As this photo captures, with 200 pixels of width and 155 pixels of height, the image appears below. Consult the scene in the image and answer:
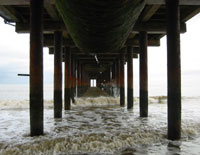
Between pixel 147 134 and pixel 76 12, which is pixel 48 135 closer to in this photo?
pixel 147 134

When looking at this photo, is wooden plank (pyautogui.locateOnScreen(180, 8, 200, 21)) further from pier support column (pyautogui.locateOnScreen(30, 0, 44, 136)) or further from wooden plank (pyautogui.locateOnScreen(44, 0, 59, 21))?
pier support column (pyautogui.locateOnScreen(30, 0, 44, 136))

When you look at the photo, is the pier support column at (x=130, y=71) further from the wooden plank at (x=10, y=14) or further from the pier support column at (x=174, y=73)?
the pier support column at (x=174, y=73)

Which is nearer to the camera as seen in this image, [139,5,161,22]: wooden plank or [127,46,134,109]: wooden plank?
[139,5,161,22]: wooden plank

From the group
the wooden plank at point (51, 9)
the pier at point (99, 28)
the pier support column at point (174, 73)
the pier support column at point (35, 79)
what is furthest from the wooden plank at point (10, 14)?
the pier support column at point (174, 73)

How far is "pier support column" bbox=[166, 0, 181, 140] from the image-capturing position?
16.8ft

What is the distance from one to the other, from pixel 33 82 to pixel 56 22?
3.95m

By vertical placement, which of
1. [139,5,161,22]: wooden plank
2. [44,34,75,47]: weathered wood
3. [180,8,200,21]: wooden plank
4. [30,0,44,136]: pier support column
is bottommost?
[30,0,44,136]: pier support column

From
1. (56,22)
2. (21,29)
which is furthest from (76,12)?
(21,29)

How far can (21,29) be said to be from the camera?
8688 millimetres

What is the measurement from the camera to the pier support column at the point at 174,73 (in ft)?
16.8

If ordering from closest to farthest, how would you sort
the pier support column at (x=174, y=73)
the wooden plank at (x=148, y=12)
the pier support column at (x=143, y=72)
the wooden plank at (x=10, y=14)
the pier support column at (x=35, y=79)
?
1. the pier support column at (x=174, y=73)
2. the pier support column at (x=35, y=79)
3. the wooden plank at (x=148, y=12)
4. the wooden plank at (x=10, y=14)
5. the pier support column at (x=143, y=72)

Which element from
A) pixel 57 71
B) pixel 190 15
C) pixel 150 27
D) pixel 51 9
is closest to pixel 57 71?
pixel 57 71

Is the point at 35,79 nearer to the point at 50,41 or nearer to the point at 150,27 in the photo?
the point at 150,27

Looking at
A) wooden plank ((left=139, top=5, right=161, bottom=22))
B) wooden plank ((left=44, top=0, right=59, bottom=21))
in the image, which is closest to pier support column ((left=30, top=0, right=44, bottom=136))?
wooden plank ((left=44, top=0, right=59, bottom=21))
